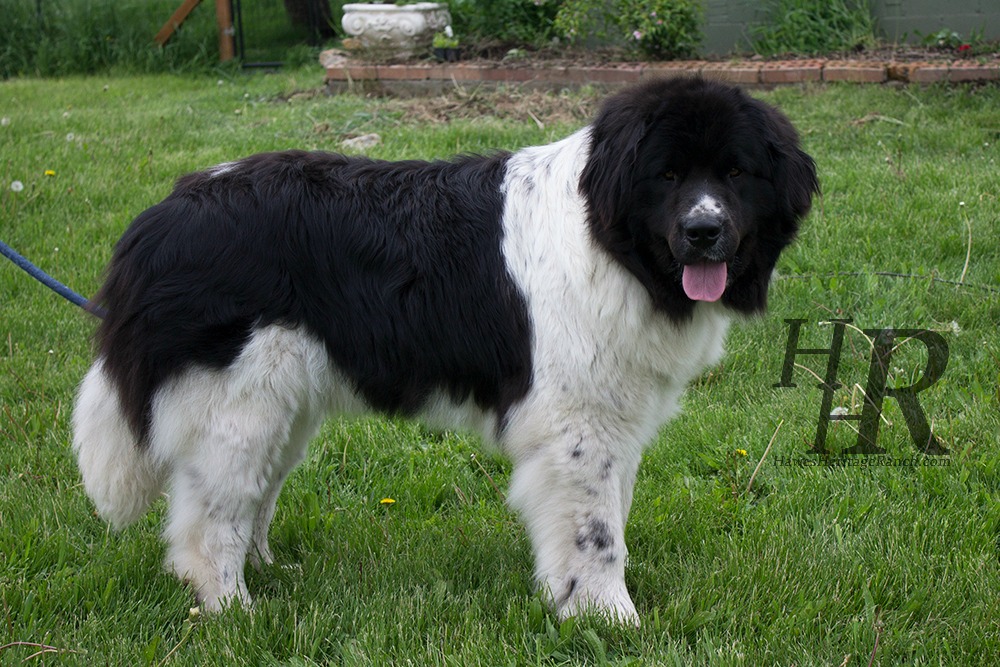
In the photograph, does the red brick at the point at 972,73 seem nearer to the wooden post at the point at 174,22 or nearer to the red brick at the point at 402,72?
the red brick at the point at 402,72

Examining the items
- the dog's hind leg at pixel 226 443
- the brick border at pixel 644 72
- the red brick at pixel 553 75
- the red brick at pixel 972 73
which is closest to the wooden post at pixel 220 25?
the brick border at pixel 644 72

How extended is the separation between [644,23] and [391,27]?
2.59 meters

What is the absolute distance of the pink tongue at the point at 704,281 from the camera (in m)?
3.01

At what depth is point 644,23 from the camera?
9547 mm

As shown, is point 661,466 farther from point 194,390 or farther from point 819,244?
point 819,244

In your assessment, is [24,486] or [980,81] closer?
[24,486]

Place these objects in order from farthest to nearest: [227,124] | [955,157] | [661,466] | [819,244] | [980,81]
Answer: [227,124]
[980,81]
[955,157]
[819,244]
[661,466]

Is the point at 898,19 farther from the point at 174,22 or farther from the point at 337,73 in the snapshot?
the point at 174,22

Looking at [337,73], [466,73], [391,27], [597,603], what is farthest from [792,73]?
[597,603]

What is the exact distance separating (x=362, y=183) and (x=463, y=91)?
6398mm

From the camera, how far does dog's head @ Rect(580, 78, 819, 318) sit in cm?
299

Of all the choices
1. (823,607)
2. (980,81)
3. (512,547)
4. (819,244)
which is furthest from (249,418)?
(980,81)

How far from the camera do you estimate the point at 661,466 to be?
165 inches

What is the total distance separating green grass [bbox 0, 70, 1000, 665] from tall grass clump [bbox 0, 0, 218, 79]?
6.44m
